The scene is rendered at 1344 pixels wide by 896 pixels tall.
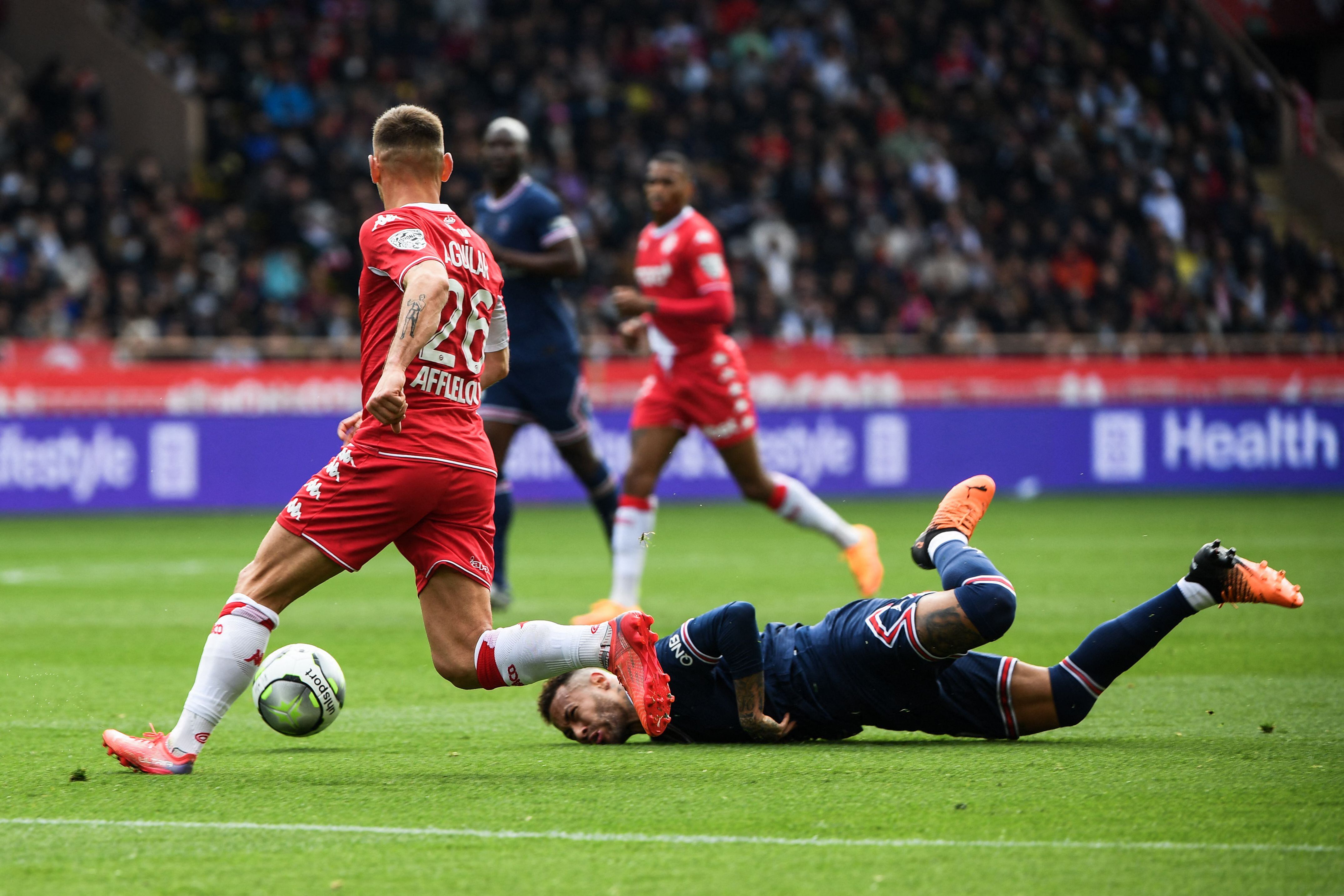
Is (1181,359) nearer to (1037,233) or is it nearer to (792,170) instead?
(1037,233)

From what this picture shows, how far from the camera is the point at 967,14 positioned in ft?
89.2

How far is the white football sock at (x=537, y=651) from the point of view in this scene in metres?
4.93

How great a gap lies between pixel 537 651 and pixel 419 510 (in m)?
0.54

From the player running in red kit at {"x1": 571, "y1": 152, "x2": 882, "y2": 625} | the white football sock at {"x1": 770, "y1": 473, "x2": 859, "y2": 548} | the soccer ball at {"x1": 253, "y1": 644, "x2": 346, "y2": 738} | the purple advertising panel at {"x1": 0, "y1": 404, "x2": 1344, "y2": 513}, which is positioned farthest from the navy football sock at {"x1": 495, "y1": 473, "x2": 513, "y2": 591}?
the purple advertising panel at {"x1": 0, "y1": 404, "x2": 1344, "y2": 513}

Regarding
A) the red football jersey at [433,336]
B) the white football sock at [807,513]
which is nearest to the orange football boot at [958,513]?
the red football jersey at [433,336]

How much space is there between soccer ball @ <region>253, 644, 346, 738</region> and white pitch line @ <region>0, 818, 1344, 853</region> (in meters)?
1.27

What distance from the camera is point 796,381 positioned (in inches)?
781

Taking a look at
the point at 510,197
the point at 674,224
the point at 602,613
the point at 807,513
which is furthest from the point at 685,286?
the point at 602,613

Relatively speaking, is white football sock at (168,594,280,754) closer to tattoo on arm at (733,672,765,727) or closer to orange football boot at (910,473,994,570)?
tattoo on arm at (733,672,765,727)

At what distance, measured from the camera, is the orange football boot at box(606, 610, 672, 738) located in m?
4.86

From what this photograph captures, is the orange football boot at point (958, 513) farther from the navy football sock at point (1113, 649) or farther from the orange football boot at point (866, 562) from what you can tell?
the orange football boot at point (866, 562)

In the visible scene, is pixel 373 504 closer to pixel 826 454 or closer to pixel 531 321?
pixel 531 321

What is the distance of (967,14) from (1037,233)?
16.0 ft

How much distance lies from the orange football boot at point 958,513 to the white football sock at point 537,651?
Result: 1222 millimetres
